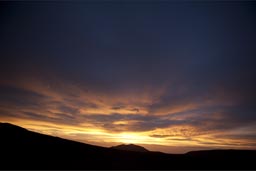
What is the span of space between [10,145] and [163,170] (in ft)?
59.9

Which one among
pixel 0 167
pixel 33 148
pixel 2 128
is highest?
pixel 2 128

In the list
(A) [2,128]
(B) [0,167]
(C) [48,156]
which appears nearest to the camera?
(B) [0,167]

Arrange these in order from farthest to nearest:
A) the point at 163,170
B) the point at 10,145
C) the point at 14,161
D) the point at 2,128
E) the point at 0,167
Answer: the point at 2,128, the point at 10,145, the point at 163,170, the point at 14,161, the point at 0,167

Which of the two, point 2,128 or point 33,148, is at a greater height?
point 2,128

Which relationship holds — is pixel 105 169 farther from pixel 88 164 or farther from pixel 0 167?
pixel 0 167

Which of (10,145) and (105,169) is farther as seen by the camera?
(10,145)

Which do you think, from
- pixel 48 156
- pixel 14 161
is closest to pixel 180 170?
pixel 48 156

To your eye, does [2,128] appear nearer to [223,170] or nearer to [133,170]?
[133,170]

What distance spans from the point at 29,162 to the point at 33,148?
14.4ft

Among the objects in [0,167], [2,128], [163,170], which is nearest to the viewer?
[0,167]

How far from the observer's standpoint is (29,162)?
1319cm

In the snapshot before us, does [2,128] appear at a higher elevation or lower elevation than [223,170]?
higher

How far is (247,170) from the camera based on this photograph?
14.1 metres

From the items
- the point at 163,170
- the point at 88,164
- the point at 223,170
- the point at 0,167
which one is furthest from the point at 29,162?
the point at 223,170
